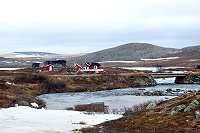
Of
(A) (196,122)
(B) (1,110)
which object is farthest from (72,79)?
(A) (196,122)

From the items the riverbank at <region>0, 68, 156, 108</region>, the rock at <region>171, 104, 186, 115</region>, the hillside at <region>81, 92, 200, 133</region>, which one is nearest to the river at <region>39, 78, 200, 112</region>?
the riverbank at <region>0, 68, 156, 108</region>

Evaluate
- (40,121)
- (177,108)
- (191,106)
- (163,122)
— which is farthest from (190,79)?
(163,122)

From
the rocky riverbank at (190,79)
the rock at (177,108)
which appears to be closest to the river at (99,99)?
the rock at (177,108)

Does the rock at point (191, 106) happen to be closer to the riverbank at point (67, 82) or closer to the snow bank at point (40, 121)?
the snow bank at point (40, 121)

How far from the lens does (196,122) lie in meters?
23.8

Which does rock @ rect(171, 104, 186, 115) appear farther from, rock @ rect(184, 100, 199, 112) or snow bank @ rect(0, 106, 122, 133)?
snow bank @ rect(0, 106, 122, 133)

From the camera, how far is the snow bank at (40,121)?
1003 inches

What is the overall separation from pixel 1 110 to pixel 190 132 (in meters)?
20.1

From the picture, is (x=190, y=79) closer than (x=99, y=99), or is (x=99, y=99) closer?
(x=99, y=99)

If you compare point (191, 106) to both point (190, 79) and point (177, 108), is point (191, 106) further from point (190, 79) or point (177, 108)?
point (190, 79)

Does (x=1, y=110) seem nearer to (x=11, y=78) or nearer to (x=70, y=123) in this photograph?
(x=70, y=123)

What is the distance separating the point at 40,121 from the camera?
29.5m

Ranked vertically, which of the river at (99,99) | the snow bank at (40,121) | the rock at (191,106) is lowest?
the river at (99,99)

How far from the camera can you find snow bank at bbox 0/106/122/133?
25.5m
